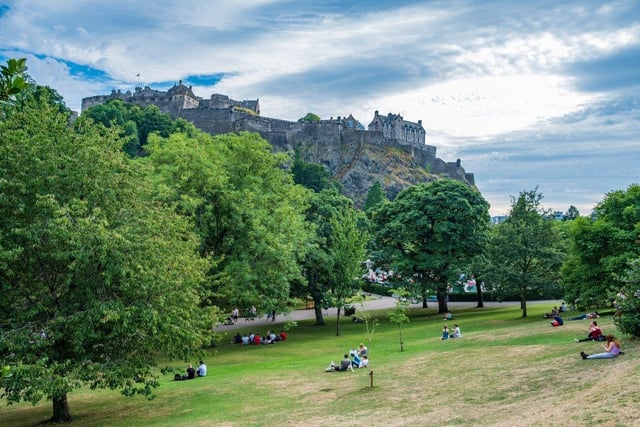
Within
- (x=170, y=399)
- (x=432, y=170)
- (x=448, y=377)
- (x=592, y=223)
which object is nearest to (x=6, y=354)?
(x=170, y=399)

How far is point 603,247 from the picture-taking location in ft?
98.8

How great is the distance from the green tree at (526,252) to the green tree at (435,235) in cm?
467

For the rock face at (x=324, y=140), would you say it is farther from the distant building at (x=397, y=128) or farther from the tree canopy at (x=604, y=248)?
the tree canopy at (x=604, y=248)

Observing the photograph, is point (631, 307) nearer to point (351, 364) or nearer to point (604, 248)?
point (351, 364)

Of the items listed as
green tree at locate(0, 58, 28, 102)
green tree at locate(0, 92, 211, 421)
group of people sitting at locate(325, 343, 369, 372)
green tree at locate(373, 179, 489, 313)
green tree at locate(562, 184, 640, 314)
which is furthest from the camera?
green tree at locate(373, 179, 489, 313)

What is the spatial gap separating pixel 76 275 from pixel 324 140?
128 metres

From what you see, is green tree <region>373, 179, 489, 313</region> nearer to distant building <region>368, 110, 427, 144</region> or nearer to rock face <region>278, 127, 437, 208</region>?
rock face <region>278, 127, 437, 208</region>

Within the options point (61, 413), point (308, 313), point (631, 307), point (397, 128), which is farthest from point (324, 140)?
point (61, 413)

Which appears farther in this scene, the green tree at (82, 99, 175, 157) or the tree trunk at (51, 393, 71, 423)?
the green tree at (82, 99, 175, 157)

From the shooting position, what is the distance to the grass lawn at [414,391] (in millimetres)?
13085

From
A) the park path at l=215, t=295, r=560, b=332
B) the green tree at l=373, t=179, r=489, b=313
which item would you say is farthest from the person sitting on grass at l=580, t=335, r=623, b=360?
the park path at l=215, t=295, r=560, b=332

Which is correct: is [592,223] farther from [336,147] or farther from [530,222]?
[336,147]

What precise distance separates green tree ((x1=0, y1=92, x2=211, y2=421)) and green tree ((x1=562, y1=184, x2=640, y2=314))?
67.8ft

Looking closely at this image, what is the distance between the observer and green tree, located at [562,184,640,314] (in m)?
28.6
